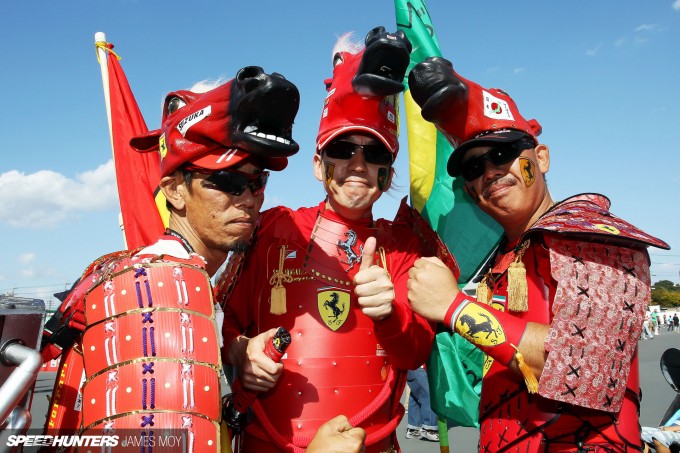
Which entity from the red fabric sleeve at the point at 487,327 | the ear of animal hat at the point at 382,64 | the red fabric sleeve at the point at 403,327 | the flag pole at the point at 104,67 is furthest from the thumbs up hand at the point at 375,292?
the flag pole at the point at 104,67

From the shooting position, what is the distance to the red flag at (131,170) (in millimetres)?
4969

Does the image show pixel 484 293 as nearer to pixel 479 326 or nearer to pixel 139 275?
pixel 479 326

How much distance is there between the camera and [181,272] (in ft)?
5.39

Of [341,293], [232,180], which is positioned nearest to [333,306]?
[341,293]

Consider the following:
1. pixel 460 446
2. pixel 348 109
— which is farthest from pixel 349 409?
pixel 460 446

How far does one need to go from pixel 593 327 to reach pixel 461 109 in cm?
118

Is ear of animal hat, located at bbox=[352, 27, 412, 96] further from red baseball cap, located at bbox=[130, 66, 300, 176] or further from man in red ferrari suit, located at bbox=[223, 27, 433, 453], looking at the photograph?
red baseball cap, located at bbox=[130, 66, 300, 176]

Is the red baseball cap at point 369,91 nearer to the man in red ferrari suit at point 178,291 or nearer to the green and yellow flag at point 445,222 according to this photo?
the man in red ferrari suit at point 178,291

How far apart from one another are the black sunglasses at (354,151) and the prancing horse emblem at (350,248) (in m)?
0.40

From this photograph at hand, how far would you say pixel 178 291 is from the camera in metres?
1.60

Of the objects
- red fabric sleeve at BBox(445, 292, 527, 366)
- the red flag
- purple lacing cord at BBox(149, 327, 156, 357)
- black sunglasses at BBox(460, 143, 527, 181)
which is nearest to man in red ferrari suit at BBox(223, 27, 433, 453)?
red fabric sleeve at BBox(445, 292, 527, 366)

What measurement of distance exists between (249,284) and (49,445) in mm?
1220

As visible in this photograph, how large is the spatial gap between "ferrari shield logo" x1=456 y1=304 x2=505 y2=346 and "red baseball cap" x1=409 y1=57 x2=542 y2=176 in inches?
33.1

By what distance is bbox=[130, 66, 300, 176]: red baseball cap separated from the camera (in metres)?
2.02
